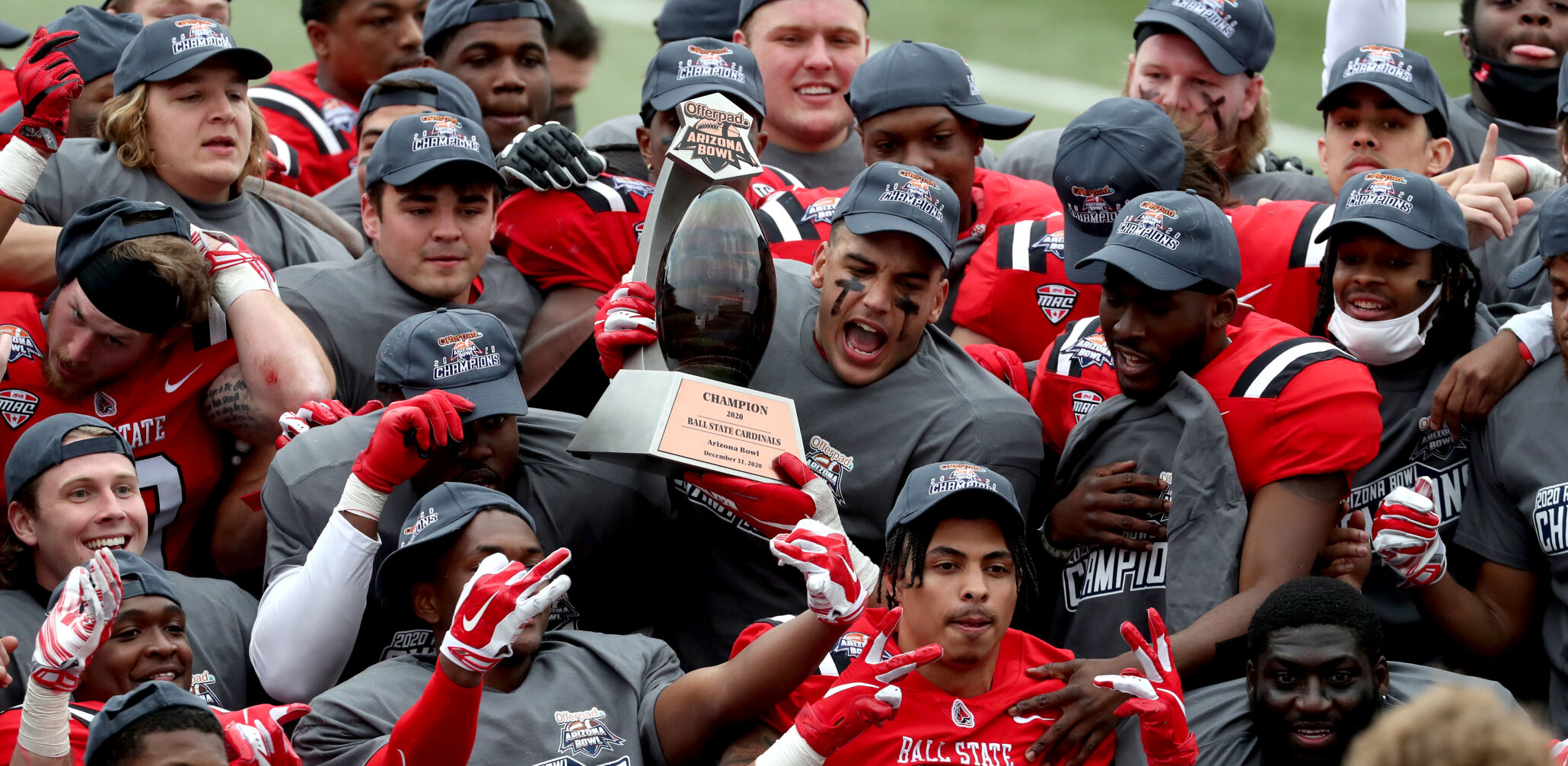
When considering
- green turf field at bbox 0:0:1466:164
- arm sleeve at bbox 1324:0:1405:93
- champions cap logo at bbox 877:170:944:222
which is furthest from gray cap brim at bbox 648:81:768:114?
green turf field at bbox 0:0:1466:164

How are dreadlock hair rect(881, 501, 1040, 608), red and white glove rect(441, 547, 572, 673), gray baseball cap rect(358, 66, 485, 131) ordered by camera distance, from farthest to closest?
gray baseball cap rect(358, 66, 485, 131) → dreadlock hair rect(881, 501, 1040, 608) → red and white glove rect(441, 547, 572, 673)

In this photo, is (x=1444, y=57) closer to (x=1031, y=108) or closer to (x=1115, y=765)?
(x=1031, y=108)

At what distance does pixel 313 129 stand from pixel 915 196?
364 cm

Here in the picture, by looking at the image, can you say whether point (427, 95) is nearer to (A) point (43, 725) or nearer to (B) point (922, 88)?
(B) point (922, 88)

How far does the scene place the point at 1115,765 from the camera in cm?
410

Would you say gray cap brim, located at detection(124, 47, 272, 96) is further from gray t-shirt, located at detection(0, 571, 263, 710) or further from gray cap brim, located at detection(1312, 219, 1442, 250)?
gray cap brim, located at detection(1312, 219, 1442, 250)

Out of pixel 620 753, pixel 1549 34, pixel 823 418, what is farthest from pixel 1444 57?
pixel 620 753

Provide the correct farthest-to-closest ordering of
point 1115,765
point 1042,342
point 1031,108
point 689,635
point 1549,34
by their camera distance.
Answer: point 1031,108 → point 1549,34 → point 1042,342 → point 689,635 → point 1115,765

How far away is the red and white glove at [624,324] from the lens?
4535mm

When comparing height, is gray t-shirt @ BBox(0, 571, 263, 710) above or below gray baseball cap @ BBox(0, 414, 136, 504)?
below

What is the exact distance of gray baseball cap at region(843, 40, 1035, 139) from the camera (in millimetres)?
5539

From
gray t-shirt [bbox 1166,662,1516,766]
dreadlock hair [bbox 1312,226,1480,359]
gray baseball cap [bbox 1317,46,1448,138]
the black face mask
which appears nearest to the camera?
gray t-shirt [bbox 1166,662,1516,766]

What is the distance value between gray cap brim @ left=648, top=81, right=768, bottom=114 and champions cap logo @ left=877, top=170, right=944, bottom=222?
0.95 m

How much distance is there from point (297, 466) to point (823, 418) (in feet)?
4.47
